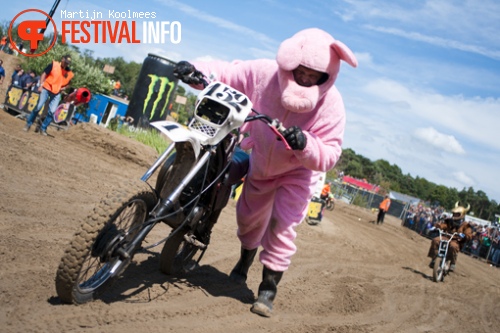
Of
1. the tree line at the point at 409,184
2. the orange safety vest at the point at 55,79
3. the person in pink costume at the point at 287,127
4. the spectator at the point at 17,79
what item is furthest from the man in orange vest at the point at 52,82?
the tree line at the point at 409,184

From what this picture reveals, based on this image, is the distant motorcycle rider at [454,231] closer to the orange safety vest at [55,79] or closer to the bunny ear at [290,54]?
the bunny ear at [290,54]

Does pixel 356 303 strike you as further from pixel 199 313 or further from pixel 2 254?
pixel 2 254

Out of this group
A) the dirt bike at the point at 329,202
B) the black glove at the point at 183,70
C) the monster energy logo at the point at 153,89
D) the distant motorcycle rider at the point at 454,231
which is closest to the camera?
the black glove at the point at 183,70

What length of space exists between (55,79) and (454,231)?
1034cm

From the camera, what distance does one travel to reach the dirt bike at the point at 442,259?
11.6 meters

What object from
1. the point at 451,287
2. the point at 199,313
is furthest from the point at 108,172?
the point at 451,287

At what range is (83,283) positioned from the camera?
3.61m

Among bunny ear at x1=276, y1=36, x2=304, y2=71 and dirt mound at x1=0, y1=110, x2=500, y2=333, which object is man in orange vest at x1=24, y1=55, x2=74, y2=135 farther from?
bunny ear at x1=276, y1=36, x2=304, y2=71

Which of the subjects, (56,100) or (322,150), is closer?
(322,150)

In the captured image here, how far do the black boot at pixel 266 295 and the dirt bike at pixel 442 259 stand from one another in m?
7.80

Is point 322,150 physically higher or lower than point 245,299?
higher

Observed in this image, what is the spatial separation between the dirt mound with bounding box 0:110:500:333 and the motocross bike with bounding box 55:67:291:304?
244mm

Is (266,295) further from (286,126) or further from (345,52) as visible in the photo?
(345,52)

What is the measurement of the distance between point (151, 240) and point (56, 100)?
8.35m
